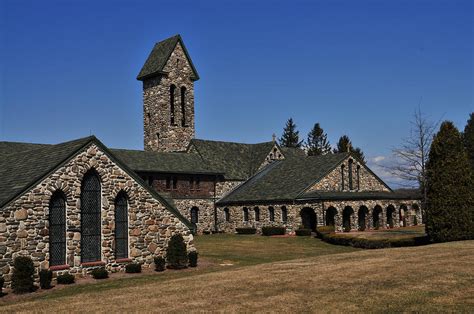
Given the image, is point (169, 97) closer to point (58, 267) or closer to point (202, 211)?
point (202, 211)

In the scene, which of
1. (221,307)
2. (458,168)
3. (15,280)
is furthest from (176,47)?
(221,307)

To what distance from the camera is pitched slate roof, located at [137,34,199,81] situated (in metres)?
69.4

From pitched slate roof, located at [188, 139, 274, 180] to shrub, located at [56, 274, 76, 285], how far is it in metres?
38.1

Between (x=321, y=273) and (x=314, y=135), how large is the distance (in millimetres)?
97701

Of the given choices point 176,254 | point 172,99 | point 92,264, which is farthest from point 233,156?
point 92,264

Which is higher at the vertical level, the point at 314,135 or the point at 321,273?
the point at 314,135

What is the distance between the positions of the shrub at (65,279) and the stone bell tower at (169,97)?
4424cm

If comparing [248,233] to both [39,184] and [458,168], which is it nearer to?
[458,168]

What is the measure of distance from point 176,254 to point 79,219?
17.7 ft

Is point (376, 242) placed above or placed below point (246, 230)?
below

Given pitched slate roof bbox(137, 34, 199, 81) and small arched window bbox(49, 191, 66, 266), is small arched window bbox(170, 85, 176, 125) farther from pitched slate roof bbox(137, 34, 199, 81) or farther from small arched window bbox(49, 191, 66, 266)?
small arched window bbox(49, 191, 66, 266)

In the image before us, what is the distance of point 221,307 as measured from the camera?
16.8m

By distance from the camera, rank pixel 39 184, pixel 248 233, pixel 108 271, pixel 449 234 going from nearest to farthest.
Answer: pixel 39 184, pixel 108 271, pixel 449 234, pixel 248 233

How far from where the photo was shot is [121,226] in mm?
28438
